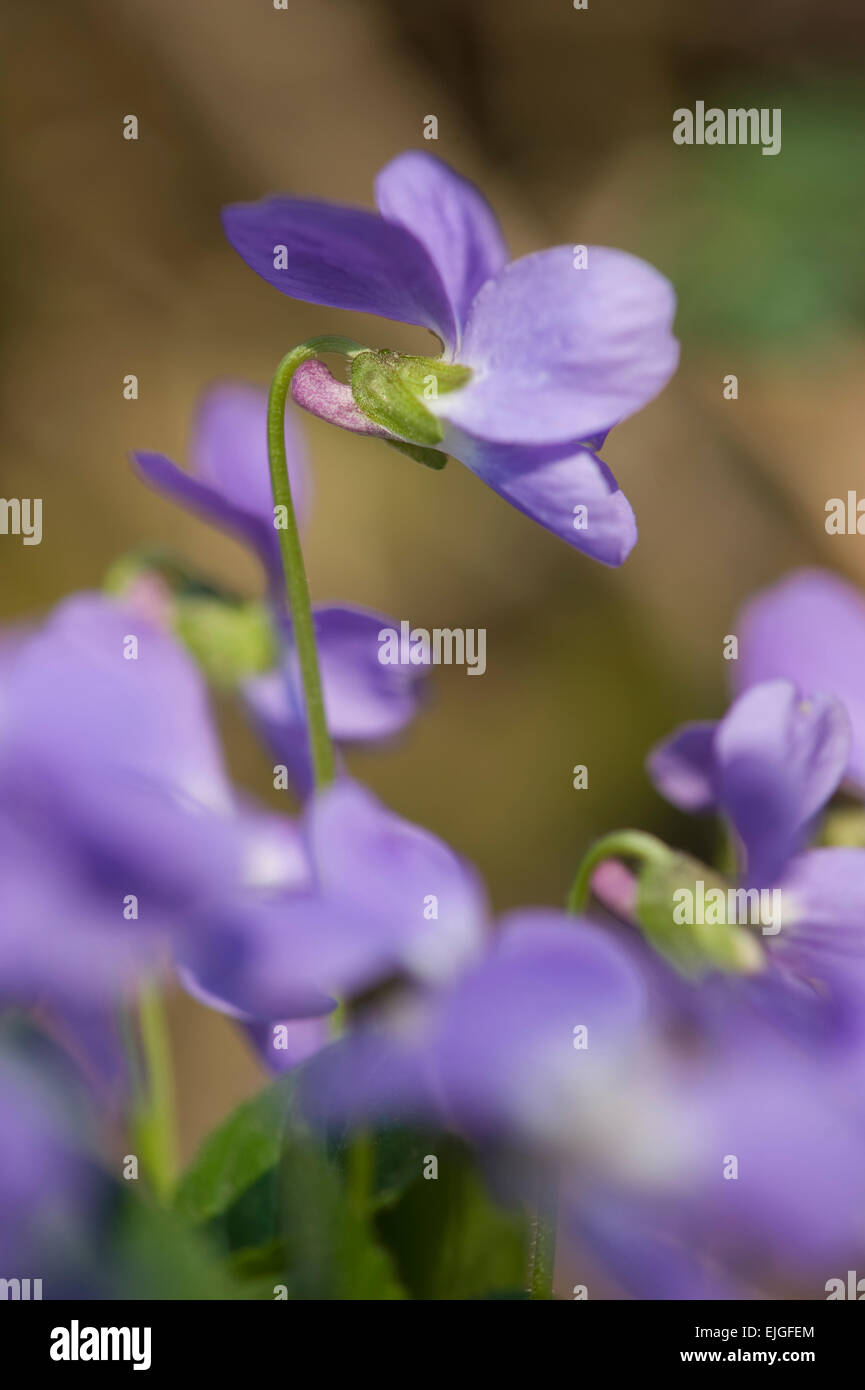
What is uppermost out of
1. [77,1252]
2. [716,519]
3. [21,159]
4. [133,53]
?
[133,53]

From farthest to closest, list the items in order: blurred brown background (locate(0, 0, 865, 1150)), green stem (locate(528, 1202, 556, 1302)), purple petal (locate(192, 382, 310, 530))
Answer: blurred brown background (locate(0, 0, 865, 1150)), purple petal (locate(192, 382, 310, 530)), green stem (locate(528, 1202, 556, 1302))

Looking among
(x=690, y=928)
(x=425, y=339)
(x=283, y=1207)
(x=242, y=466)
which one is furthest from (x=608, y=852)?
(x=425, y=339)

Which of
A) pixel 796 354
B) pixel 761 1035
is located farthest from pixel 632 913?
pixel 796 354

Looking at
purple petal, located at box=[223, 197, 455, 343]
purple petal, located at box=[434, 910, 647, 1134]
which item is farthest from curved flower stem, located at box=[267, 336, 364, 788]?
purple petal, located at box=[434, 910, 647, 1134]

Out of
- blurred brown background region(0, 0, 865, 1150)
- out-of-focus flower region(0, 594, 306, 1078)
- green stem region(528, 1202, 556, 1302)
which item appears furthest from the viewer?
blurred brown background region(0, 0, 865, 1150)

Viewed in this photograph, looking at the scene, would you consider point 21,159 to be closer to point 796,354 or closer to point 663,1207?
point 796,354

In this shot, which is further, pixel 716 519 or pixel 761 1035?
pixel 716 519

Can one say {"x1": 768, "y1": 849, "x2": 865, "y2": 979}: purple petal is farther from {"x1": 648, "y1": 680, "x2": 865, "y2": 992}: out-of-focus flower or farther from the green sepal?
the green sepal
